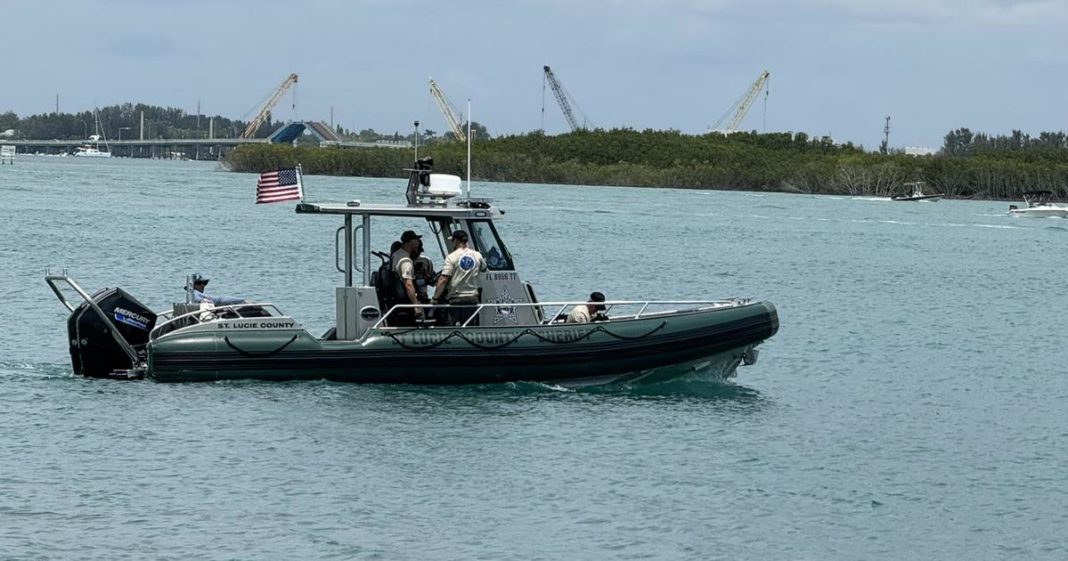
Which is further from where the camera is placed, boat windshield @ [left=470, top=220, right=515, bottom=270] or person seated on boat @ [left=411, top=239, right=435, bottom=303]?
→ boat windshield @ [left=470, top=220, right=515, bottom=270]

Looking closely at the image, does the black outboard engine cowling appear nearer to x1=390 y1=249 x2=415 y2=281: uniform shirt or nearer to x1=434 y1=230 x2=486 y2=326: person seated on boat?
x1=390 y1=249 x2=415 y2=281: uniform shirt

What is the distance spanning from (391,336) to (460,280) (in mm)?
1018

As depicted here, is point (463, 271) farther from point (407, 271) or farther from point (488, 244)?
point (488, 244)

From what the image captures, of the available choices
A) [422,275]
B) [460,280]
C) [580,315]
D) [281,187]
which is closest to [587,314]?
[580,315]

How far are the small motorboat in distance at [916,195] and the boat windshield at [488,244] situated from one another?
365 feet

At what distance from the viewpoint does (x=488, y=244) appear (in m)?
19.8

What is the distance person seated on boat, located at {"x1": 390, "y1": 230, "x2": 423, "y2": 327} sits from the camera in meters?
18.9

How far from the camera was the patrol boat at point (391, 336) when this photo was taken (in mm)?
18969

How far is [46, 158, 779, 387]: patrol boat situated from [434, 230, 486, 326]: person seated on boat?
0.14m

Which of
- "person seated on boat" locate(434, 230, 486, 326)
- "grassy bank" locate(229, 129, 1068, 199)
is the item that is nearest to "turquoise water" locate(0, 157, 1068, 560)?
"person seated on boat" locate(434, 230, 486, 326)

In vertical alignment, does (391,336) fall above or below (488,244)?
below

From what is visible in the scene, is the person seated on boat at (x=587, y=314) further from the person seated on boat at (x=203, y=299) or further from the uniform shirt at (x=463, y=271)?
the person seated on boat at (x=203, y=299)

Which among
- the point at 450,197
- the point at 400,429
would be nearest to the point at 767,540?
the point at 400,429

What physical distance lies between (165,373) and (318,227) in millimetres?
49917
